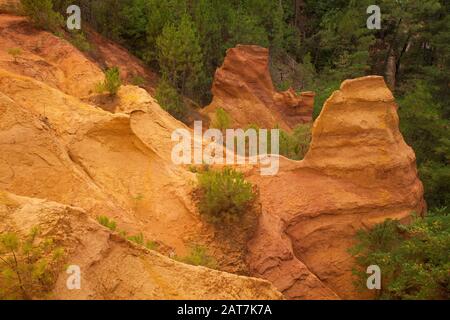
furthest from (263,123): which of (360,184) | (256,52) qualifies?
(360,184)

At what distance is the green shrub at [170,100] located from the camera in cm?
1803

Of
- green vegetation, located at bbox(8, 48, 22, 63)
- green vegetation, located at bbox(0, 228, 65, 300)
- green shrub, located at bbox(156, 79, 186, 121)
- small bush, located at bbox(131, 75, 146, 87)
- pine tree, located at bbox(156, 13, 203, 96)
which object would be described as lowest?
green vegetation, located at bbox(0, 228, 65, 300)

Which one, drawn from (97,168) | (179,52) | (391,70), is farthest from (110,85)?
(391,70)

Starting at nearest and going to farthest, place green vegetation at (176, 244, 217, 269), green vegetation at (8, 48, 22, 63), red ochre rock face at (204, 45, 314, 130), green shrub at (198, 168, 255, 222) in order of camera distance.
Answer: green vegetation at (176, 244, 217, 269)
green shrub at (198, 168, 255, 222)
green vegetation at (8, 48, 22, 63)
red ochre rock face at (204, 45, 314, 130)

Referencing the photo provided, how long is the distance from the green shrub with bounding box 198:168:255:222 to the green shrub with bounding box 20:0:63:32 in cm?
858

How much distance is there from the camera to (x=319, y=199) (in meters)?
11.8

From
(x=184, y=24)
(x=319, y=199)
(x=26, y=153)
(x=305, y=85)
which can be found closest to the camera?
(x=26, y=153)

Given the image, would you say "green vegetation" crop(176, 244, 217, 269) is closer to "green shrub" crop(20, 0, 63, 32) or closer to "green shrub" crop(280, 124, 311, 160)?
"green shrub" crop(280, 124, 311, 160)

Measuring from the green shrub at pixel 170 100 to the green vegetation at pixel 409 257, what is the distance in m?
9.12

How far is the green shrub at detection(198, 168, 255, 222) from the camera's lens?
9.68 m

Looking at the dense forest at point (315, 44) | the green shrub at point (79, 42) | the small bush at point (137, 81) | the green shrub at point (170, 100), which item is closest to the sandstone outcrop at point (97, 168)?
the green shrub at point (170, 100)

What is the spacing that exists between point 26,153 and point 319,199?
665 cm

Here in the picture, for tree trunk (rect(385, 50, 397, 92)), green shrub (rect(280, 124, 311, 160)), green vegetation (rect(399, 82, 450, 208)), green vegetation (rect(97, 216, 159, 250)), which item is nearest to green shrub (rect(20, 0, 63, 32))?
green shrub (rect(280, 124, 311, 160))
